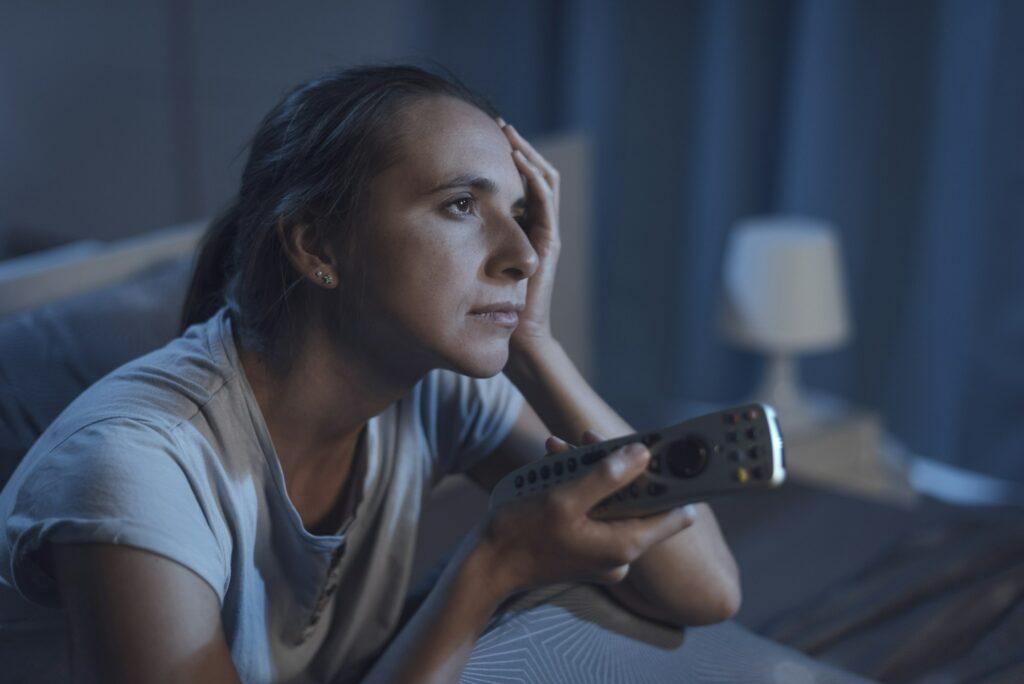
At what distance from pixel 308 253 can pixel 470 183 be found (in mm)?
157

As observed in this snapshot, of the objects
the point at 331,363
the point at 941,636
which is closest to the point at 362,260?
the point at 331,363

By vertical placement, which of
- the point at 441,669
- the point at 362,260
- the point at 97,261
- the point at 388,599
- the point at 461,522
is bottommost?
the point at 461,522

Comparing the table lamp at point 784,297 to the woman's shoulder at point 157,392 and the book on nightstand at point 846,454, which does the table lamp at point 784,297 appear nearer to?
the book on nightstand at point 846,454

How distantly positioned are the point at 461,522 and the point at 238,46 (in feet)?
5.69

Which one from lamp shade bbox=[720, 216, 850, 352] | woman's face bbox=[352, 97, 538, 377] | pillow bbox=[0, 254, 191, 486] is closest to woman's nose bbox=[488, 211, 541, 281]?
woman's face bbox=[352, 97, 538, 377]

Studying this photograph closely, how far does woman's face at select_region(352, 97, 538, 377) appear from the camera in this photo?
91 cm

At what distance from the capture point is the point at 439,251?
0.91 meters

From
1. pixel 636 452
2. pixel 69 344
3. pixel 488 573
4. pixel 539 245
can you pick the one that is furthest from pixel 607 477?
pixel 69 344

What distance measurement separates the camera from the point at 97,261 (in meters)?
1.42

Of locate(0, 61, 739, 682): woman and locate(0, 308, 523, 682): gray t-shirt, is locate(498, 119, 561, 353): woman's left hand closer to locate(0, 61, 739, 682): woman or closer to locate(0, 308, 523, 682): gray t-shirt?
locate(0, 61, 739, 682): woman

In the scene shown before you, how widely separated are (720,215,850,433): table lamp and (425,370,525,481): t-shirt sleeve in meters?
1.28

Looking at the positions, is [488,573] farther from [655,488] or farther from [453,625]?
[655,488]

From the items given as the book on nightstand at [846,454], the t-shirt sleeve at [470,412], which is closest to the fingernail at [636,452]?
the t-shirt sleeve at [470,412]

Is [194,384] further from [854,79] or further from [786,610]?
[854,79]
